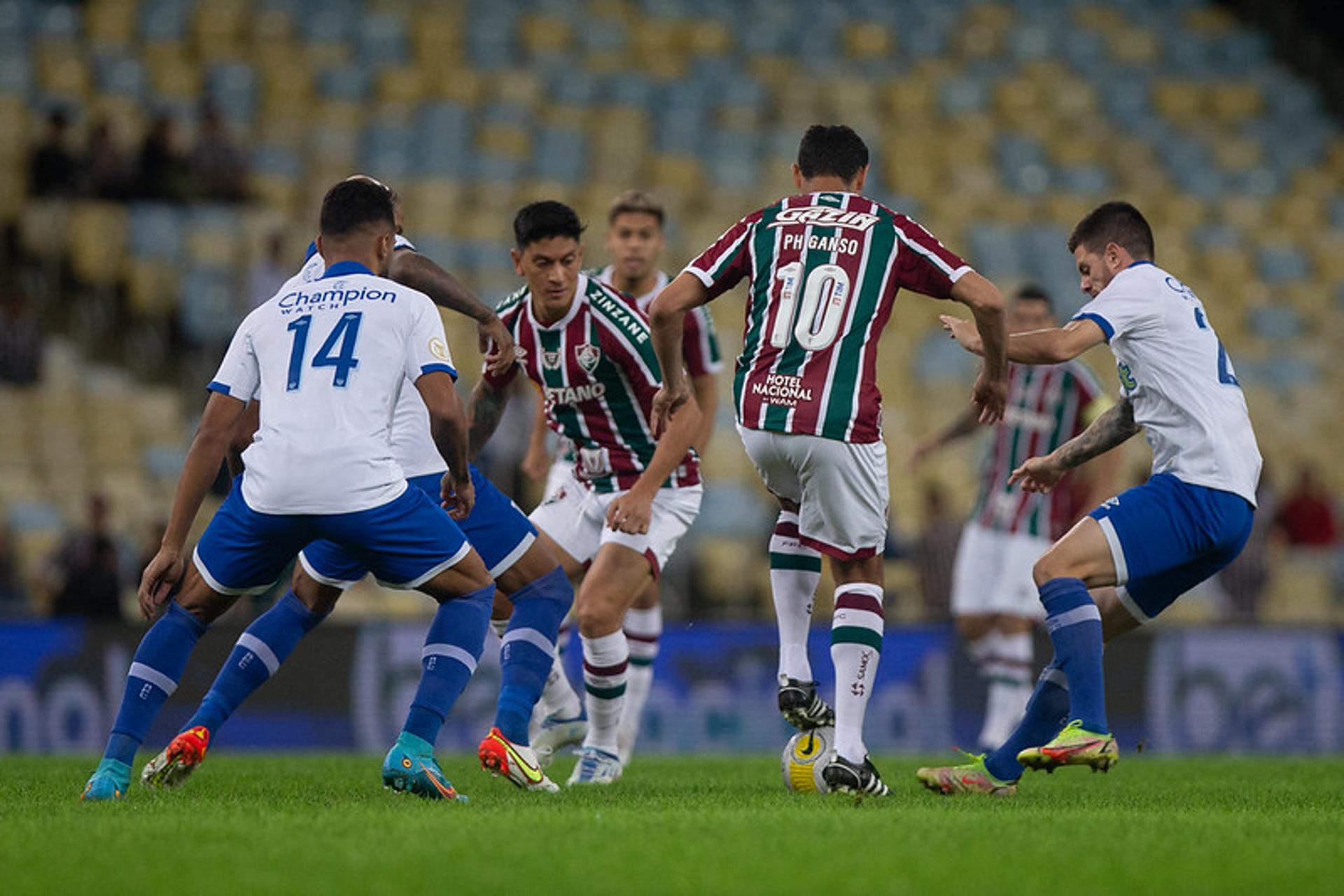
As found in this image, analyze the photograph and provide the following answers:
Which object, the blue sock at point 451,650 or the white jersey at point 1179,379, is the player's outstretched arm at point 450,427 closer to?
the blue sock at point 451,650

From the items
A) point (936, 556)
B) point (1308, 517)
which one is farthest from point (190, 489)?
point (1308, 517)

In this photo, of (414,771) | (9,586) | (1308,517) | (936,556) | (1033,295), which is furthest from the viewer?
(1308,517)

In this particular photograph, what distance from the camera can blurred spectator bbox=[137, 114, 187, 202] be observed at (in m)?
16.5

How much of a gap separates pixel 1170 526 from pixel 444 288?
292cm

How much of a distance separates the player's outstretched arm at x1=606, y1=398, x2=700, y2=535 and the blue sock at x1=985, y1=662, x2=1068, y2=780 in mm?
1638

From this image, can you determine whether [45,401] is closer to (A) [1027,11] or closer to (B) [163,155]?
(B) [163,155]

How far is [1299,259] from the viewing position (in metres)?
20.2

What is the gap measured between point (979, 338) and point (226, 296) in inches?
411

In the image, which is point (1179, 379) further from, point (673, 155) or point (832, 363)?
point (673, 155)

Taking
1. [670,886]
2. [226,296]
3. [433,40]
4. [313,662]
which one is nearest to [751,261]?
[670,886]

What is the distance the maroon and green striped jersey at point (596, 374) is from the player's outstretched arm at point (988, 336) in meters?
1.82

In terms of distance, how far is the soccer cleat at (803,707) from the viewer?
7211mm

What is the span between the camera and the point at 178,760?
681cm

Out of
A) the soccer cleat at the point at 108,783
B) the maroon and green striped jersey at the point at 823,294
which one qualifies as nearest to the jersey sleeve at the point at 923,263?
the maroon and green striped jersey at the point at 823,294
